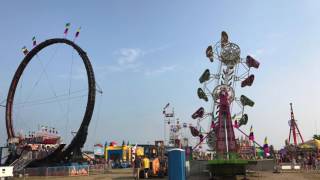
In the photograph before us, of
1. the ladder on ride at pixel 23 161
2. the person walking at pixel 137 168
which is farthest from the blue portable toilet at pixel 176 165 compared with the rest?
the ladder on ride at pixel 23 161

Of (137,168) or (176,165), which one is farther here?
(137,168)

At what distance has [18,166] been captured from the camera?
50125mm

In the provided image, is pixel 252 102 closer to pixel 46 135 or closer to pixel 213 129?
pixel 213 129

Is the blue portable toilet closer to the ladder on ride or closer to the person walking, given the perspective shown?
the person walking

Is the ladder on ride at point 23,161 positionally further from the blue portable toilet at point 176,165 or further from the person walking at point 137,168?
the blue portable toilet at point 176,165

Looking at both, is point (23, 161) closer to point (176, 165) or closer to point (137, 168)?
point (137, 168)

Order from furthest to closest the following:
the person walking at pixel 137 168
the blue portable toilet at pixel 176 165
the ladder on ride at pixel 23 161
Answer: the ladder on ride at pixel 23 161
the person walking at pixel 137 168
the blue portable toilet at pixel 176 165

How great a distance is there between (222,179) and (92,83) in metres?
30.5

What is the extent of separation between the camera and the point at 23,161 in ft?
173

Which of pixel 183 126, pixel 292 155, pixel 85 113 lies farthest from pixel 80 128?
pixel 183 126

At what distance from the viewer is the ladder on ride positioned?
164 ft

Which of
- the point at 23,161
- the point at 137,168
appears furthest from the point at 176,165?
the point at 23,161

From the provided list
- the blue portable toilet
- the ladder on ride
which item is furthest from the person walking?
the ladder on ride

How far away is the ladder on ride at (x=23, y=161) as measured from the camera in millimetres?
50138
